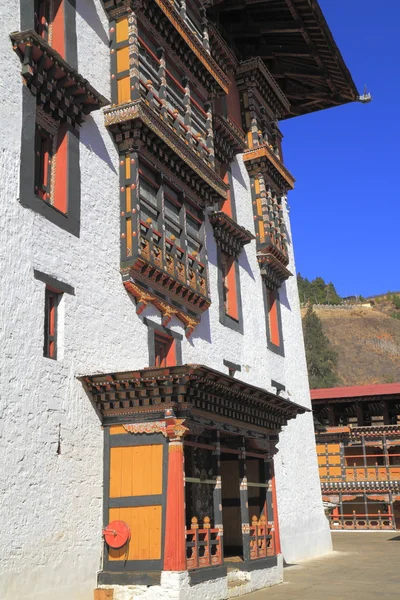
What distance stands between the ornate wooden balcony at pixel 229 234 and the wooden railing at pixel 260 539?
7681mm

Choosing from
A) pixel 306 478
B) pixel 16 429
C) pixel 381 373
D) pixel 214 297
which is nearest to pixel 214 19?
pixel 214 297

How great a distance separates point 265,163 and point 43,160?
1123 cm

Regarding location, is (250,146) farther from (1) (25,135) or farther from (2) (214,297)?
(1) (25,135)

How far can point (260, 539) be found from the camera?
14.1 metres

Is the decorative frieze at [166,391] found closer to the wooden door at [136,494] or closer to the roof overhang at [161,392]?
the roof overhang at [161,392]

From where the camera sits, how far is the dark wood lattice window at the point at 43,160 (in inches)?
471

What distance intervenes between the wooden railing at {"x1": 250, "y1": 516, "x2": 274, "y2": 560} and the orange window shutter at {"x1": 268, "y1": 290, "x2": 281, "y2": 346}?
8.11 metres

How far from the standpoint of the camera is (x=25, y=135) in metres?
11.3

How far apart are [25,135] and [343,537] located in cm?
2314

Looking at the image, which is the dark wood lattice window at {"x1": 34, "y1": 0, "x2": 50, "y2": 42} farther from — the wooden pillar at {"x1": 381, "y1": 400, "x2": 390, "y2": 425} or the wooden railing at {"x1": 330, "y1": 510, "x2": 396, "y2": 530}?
the wooden railing at {"x1": 330, "y1": 510, "x2": 396, "y2": 530}

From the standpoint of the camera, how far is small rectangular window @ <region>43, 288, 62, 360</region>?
11.2 m

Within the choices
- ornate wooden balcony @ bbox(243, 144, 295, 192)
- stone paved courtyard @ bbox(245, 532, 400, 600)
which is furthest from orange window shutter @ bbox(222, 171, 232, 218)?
stone paved courtyard @ bbox(245, 532, 400, 600)

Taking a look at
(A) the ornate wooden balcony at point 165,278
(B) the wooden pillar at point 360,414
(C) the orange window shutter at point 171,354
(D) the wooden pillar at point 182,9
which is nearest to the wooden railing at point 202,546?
(C) the orange window shutter at point 171,354

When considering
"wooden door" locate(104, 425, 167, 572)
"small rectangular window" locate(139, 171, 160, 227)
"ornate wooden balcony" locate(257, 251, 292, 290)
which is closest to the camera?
"wooden door" locate(104, 425, 167, 572)
